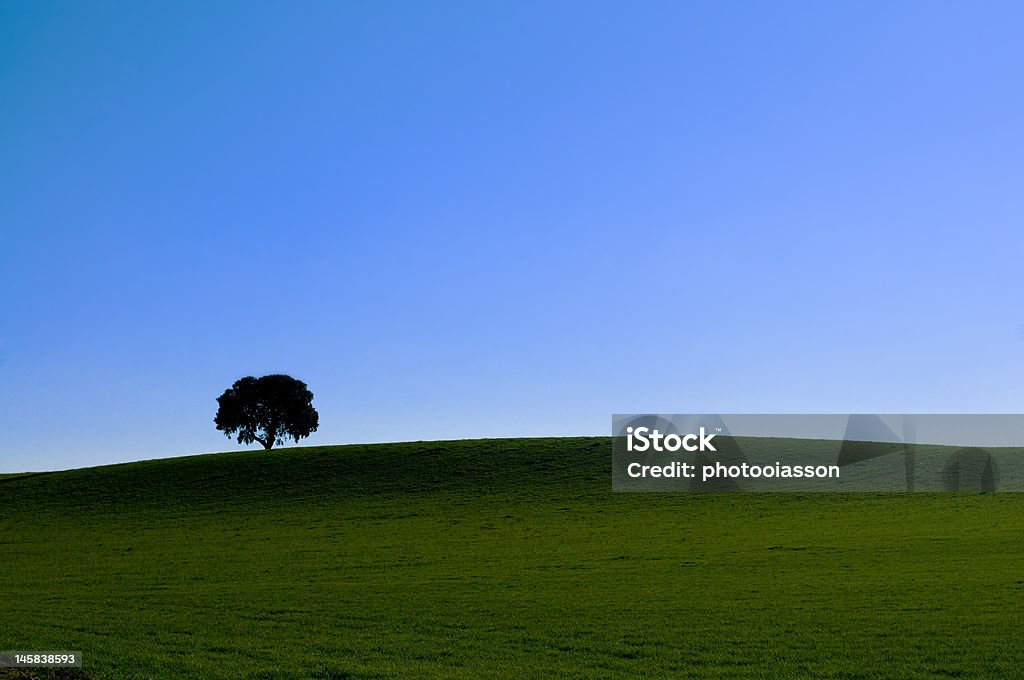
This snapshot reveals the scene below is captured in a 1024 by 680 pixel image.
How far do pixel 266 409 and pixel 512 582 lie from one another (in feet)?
266

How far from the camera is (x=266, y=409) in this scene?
337ft

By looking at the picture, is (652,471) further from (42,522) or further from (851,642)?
(851,642)

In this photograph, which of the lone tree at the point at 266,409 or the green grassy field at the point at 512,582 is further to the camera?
the lone tree at the point at 266,409

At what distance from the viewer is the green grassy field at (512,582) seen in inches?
657

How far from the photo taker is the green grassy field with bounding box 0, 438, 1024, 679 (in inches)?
657

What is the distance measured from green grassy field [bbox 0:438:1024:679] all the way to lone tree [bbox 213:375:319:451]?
38430 millimetres

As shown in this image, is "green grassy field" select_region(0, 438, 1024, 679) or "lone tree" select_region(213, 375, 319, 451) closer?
"green grassy field" select_region(0, 438, 1024, 679)

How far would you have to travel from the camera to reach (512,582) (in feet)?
89.0

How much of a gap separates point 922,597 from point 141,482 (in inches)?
2387

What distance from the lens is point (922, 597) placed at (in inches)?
883

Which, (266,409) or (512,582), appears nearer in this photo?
(512,582)

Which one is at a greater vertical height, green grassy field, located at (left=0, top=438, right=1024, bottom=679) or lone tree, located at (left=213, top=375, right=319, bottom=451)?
lone tree, located at (left=213, top=375, right=319, bottom=451)

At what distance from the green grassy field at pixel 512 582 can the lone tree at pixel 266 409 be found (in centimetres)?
3843

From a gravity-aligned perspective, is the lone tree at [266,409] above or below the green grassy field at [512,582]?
above
